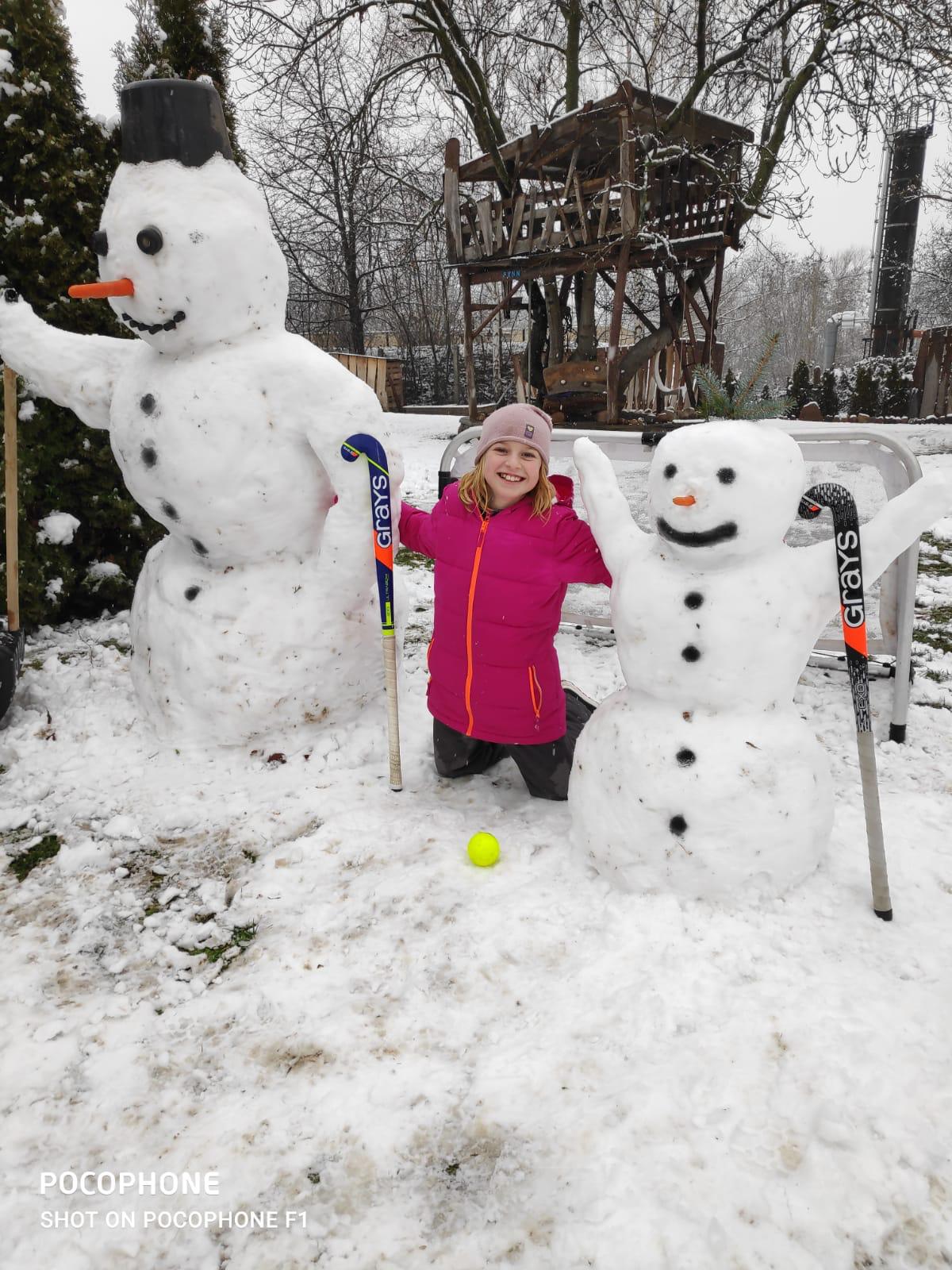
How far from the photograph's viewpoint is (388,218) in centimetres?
1722

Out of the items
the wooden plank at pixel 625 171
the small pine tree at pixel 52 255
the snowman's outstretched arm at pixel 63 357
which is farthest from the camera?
the wooden plank at pixel 625 171

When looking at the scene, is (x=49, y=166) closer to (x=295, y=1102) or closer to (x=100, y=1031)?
(x=100, y=1031)

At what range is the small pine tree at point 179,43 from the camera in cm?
400

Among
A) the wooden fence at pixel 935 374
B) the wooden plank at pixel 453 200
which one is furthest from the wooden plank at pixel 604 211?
the wooden fence at pixel 935 374

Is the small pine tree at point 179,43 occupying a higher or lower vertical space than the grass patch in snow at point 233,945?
higher

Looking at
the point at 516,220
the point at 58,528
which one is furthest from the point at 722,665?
the point at 516,220

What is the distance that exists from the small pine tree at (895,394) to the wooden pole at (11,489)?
48.5 feet

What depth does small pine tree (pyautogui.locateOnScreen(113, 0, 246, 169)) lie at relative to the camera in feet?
13.1

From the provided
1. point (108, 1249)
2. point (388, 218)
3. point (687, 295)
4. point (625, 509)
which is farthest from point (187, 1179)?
point (388, 218)

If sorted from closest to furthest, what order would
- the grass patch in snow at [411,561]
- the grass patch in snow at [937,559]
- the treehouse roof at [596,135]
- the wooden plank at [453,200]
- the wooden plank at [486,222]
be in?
1. the grass patch in snow at [937,559]
2. the grass patch in snow at [411,561]
3. the treehouse roof at [596,135]
4. the wooden plank at [486,222]
5. the wooden plank at [453,200]

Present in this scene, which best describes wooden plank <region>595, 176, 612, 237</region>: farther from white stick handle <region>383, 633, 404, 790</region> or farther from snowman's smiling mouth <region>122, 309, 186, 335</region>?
white stick handle <region>383, 633, 404, 790</region>

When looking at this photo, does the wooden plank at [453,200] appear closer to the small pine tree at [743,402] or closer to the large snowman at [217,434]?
the large snowman at [217,434]

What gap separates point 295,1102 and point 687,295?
35.0ft

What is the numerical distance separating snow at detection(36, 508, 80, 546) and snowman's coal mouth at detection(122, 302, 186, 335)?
1721mm
